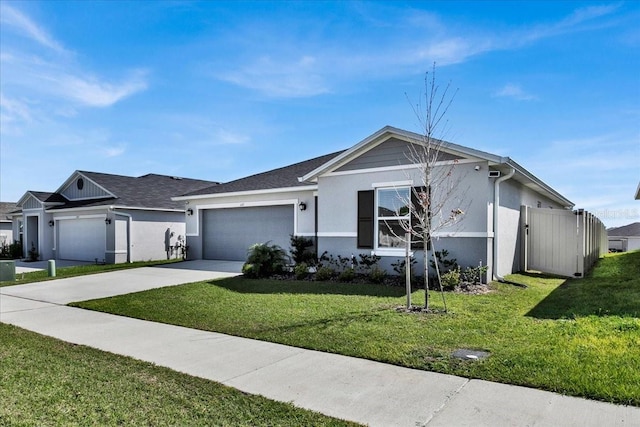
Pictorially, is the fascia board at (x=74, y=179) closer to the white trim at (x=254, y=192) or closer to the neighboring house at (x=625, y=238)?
the white trim at (x=254, y=192)

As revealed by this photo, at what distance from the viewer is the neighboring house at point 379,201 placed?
10.0m

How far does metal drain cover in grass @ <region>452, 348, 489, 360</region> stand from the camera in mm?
4641

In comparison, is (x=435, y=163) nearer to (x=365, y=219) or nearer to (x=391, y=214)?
(x=391, y=214)

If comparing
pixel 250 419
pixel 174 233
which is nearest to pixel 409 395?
pixel 250 419

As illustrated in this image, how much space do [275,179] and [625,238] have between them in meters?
39.1

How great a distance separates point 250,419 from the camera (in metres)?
3.31

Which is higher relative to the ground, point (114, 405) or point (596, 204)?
point (596, 204)

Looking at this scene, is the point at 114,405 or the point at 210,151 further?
the point at 210,151

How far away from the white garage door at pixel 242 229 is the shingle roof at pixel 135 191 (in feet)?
13.6

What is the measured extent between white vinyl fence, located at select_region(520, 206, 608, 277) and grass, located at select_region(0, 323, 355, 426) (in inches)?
429

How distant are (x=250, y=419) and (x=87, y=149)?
2049cm

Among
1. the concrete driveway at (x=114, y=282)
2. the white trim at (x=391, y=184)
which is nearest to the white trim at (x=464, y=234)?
the white trim at (x=391, y=184)

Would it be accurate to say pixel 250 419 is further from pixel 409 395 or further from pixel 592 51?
pixel 592 51

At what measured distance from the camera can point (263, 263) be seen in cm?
1221
